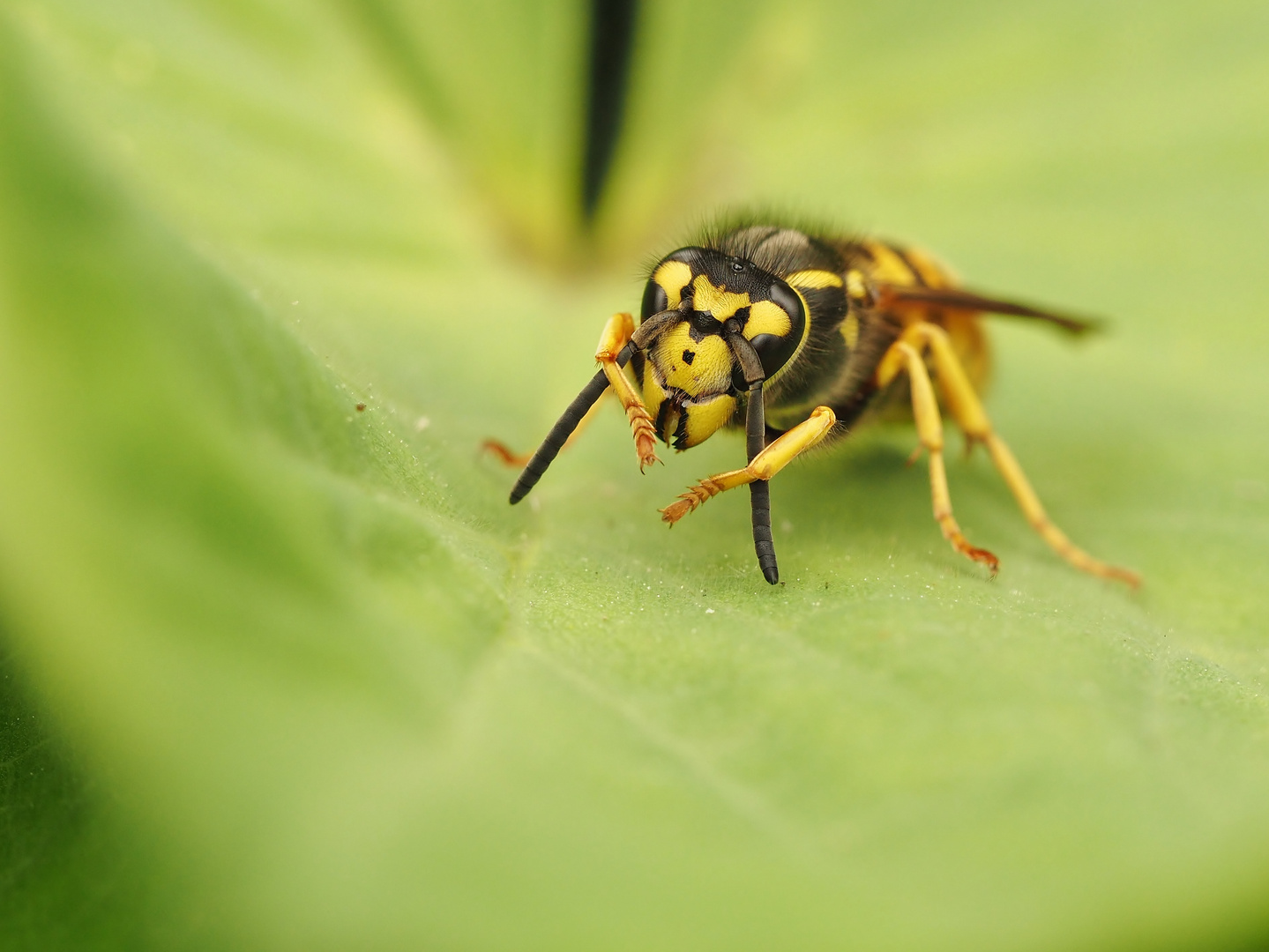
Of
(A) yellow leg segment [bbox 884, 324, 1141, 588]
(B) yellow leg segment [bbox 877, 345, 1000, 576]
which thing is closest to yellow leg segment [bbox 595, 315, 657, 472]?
(B) yellow leg segment [bbox 877, 345, 1000, 576]

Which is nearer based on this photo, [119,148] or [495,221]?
[119,148]

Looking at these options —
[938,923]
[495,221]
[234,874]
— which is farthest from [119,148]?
[938,923]

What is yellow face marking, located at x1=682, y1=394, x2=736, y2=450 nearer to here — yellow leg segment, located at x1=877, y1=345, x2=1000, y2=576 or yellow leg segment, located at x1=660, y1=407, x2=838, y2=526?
yellow leg segment, located at x1=660, y1=407, x2=838, y2=526

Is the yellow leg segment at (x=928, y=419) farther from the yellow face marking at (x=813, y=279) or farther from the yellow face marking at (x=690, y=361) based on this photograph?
the yellow face marking at (x=690, y=361)

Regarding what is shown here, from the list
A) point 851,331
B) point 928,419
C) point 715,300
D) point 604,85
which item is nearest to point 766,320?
point 715,300

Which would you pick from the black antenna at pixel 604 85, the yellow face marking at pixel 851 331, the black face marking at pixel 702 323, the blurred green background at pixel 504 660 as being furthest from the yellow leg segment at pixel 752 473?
the black antenna at pixel 604 85

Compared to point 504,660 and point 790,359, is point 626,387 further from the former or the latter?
point 504,660

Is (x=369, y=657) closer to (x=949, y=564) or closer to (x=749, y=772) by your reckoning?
(x=749, y=772)
